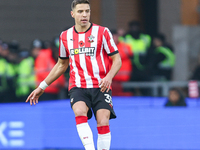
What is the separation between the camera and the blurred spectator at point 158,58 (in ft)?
35.1

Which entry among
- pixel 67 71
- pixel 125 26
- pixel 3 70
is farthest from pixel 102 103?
pixel 125 26

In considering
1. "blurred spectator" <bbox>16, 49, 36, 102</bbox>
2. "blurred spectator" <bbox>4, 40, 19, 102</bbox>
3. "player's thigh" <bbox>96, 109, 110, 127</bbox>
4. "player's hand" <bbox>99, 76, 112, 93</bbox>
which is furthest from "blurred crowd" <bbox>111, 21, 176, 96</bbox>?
"player's hand" <bbox>99, 76, 112, 93</bbox>

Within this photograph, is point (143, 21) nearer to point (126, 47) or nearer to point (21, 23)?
point (21, 23)

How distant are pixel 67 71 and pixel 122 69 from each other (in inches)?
48.7

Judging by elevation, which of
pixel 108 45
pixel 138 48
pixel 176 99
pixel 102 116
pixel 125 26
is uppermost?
pixel 108 45

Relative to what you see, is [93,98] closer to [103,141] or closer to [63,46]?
[103,141]

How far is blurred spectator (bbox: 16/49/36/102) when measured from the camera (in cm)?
987

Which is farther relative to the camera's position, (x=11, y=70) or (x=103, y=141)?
(x=11, y=70)

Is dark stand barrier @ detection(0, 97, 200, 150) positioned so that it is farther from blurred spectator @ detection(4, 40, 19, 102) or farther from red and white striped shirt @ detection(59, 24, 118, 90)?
red and white striped shirt @ detection(59, 24, 118, 90)

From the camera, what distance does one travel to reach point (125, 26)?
16.0 m

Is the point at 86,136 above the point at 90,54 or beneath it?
beneath

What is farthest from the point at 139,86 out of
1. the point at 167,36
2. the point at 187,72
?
the point at 167,36

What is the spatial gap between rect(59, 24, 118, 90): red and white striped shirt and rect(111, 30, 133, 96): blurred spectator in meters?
4.59

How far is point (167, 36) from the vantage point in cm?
1468
